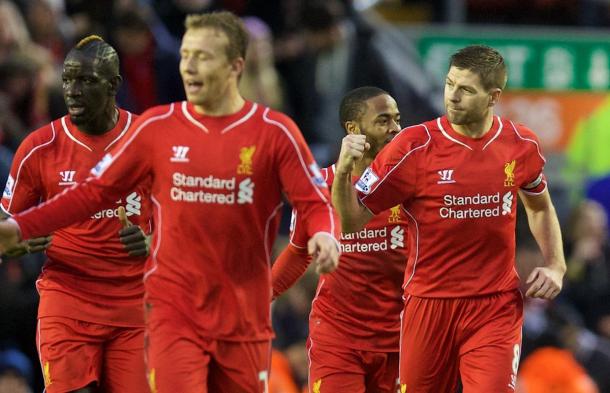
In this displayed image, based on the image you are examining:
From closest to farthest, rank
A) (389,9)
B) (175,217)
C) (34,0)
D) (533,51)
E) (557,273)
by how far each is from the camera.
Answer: (175,217), (557,273), (34,0), (533,51), (389,9)

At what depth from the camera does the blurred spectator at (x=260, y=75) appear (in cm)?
1570

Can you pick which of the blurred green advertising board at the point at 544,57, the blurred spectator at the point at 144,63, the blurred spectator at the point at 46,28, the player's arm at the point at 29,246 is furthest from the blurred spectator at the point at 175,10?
the player's arm at the point at 29,246

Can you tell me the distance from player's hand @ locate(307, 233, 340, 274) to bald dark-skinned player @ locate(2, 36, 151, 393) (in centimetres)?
173

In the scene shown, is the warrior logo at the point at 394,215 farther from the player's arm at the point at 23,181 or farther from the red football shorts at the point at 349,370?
the player's arm at the point at 23,181

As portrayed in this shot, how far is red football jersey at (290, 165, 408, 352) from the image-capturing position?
373 inches

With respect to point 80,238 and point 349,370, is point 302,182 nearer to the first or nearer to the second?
point 80,238

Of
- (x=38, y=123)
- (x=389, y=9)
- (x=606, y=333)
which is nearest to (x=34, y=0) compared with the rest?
(x=38, y=123)

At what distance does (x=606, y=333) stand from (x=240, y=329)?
832 centimetres

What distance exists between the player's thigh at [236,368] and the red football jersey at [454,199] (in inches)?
55.0

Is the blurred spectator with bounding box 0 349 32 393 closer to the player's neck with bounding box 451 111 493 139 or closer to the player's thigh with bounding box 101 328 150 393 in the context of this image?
the player's thigh with bounding box 101 328 150 393

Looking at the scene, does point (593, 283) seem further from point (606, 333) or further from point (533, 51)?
point (533, 51)

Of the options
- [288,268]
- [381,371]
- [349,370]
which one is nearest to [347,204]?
[288,268]

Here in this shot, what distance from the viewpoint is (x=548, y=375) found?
45.7 ft

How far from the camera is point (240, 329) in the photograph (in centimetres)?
779
